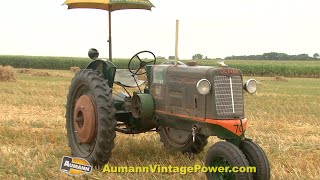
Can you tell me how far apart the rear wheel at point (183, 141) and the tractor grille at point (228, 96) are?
52.8 inches

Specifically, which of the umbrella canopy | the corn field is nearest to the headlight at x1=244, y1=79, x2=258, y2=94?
the umbrella canopy

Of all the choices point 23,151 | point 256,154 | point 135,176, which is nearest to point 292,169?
point 256,154

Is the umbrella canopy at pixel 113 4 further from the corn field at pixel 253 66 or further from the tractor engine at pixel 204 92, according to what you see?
the corn field at pixel 253 66

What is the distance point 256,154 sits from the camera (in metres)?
4.25

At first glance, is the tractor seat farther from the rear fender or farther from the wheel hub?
the wheel hub

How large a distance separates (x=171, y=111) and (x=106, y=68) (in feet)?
4.11

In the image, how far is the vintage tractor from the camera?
432 centimetres

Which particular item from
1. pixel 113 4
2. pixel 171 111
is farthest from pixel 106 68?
pixel 113 4

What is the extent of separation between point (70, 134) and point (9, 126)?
256 centimetres

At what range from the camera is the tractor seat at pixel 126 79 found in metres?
6.00

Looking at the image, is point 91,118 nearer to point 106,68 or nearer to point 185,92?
point 106,68

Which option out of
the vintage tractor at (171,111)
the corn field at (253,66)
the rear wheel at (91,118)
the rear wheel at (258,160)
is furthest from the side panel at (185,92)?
the corn field at (253,66)

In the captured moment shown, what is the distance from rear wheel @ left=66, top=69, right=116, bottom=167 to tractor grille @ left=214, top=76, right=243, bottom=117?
1383mm

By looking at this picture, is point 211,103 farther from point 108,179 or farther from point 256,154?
point 108,179
